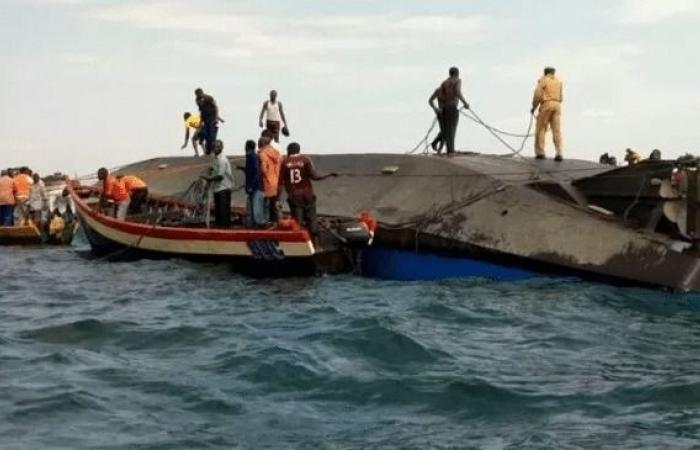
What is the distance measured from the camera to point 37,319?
13.6 m

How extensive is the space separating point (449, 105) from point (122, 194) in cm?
652

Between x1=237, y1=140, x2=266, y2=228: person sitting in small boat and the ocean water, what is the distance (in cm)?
231

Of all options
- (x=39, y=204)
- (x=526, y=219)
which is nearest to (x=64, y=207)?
(x=39, y=204)

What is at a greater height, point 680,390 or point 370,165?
point 370,165

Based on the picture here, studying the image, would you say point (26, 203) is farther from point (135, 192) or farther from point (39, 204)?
point (135, 192)

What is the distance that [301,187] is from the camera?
17.2 m

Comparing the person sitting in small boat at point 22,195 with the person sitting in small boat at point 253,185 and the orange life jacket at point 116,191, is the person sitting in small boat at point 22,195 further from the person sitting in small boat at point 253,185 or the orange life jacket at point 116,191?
the person sitting in small boat at point 253,185

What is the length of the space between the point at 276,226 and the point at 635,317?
620 cm

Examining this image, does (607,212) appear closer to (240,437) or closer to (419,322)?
(419,322)

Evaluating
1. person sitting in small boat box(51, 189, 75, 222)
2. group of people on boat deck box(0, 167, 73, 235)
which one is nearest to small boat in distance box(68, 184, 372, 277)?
group of people on boat deck box(0, 167, 73, 235)

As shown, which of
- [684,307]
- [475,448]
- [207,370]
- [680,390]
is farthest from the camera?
[684,307]

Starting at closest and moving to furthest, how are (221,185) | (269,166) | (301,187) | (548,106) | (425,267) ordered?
(425,267) → (301,187) → (269,166) → (221,185) → (548,106)

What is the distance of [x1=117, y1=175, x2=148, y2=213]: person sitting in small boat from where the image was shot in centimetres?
2184

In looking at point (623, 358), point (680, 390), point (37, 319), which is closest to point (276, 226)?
point (37, 319)
